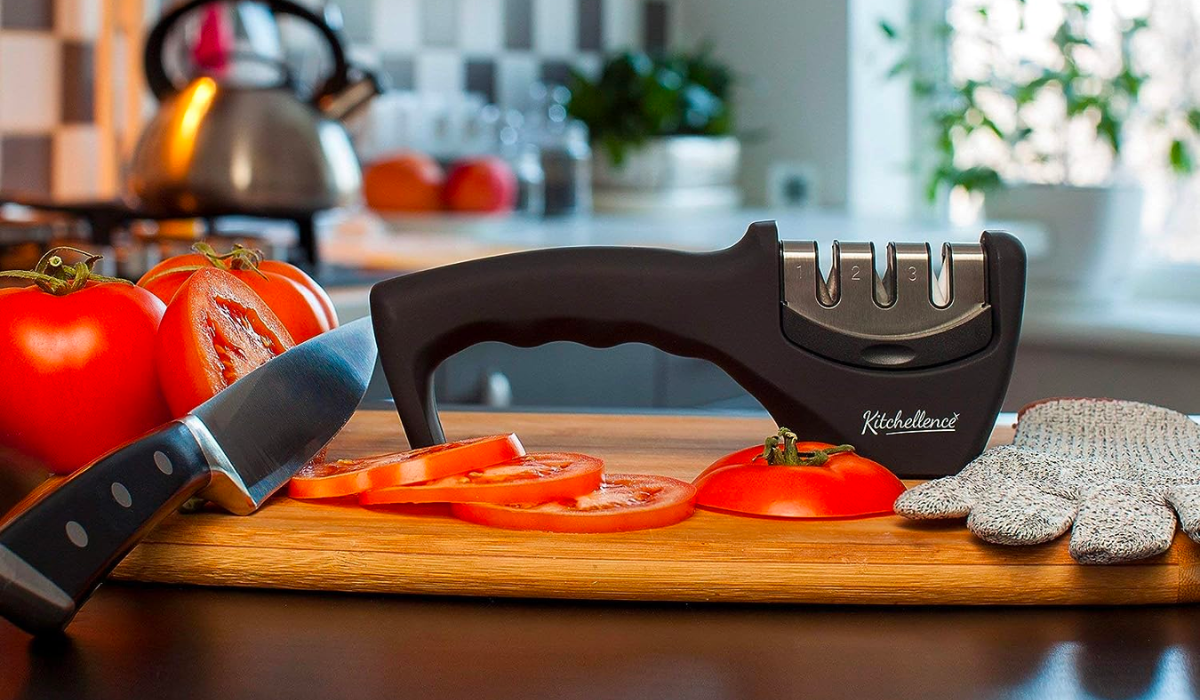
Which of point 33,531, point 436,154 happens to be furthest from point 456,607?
point 436,154

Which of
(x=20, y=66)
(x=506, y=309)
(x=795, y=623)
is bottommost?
(x=795, y=623)

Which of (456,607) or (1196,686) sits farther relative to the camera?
(456,607)

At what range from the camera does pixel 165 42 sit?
1.81m

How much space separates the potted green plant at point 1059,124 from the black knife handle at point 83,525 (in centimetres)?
228

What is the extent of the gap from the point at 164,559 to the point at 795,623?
28cm

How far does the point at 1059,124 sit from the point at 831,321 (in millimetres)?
2124

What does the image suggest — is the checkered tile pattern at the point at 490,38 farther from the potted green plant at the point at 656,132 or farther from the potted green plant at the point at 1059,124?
the potted green plant at the point at 1059,124

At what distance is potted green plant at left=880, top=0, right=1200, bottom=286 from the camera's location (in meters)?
2.52

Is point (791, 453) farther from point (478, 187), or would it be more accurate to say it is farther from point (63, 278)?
point (478, 187)

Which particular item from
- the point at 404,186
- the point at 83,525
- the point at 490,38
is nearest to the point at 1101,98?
the point at 404,186

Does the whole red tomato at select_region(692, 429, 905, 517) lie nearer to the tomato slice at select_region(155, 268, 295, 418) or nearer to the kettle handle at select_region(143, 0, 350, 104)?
the tomato slice at select_region(155, 268, 295, 418)

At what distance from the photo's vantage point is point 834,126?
10.4 feet

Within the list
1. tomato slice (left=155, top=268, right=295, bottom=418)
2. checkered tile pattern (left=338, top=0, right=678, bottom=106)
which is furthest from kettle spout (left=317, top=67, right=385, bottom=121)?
checkered tile pattern (left=338, top=0, right=678, bottom=106)

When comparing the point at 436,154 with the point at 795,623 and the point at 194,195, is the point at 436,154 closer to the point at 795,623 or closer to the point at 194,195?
the point at 194,195
